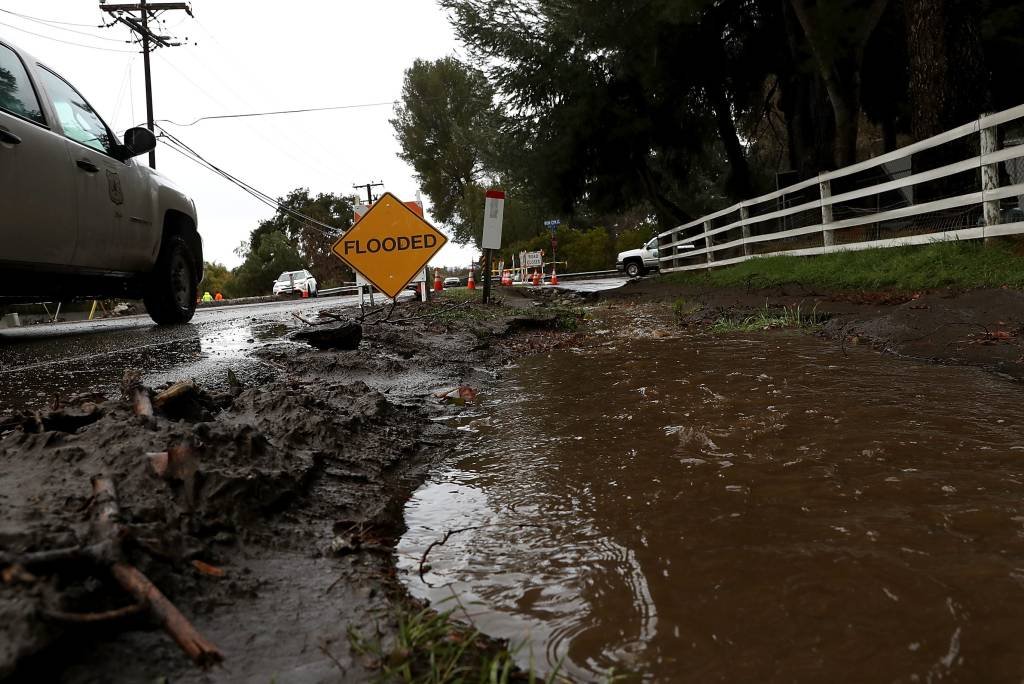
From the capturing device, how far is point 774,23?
1553cm

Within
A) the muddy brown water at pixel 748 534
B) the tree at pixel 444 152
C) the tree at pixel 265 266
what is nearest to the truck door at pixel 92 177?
the muddy brown water at pixel 748 534

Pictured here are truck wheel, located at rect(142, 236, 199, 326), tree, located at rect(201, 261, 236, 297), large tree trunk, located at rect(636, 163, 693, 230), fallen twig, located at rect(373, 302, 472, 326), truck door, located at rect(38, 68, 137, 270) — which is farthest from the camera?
tree, located at rect(201, 261, 236, 297)

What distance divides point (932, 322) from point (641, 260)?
2473cm

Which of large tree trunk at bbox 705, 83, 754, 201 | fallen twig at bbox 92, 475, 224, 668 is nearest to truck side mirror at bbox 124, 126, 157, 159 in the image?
fallen twig at bbox 92, 475, 224, 668

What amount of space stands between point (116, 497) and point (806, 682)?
1.57 m

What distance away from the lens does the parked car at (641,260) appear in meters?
28.5

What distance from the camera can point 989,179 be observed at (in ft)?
22.2

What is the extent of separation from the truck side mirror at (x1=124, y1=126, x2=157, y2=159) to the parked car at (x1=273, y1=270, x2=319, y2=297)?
2439 cm

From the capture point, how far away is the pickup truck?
4.43 m

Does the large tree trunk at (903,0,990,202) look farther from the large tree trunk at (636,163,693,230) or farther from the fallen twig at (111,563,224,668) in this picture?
the large tree trunk at (636,163,693,230)

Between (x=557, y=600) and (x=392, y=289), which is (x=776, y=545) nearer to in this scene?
(x=557, y=600)

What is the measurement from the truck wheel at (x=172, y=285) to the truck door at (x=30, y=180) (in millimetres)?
1551

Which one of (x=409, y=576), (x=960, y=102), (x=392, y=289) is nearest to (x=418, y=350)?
(x=392, y=289)

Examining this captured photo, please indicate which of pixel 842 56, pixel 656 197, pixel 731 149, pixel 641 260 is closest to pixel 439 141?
pixel 641 260
